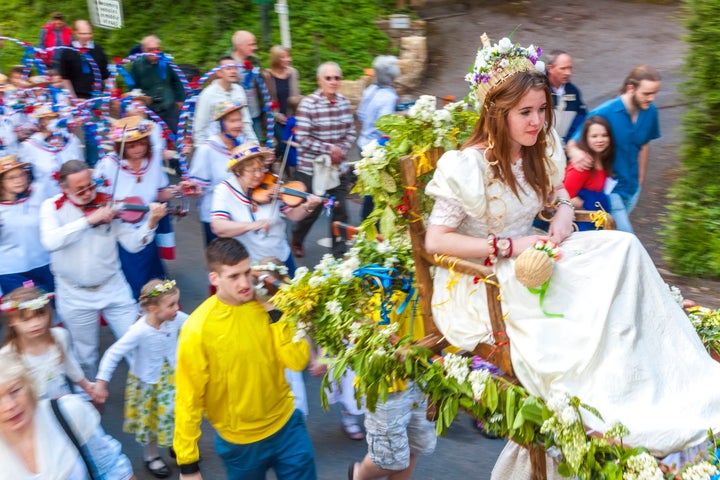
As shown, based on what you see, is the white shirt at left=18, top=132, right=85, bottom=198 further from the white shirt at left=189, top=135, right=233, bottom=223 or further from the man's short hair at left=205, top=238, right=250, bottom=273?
the man's short hair at left=205, top=238, right=250, bottom=273

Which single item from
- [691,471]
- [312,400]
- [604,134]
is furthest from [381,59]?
[691,471]

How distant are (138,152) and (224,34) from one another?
22.4ft

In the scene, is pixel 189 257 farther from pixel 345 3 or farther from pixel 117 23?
pixel 345 3

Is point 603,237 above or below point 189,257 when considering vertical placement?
above

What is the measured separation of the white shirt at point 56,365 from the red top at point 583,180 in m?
3.59

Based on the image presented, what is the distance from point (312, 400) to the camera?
20.1 feet

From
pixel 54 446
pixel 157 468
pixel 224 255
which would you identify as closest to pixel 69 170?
pixel 157 468

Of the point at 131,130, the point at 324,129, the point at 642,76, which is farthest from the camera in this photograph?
the point at 324,129

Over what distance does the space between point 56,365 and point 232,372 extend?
1.26m

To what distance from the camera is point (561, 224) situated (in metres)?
3.85

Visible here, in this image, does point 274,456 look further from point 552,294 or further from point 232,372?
point 552,294

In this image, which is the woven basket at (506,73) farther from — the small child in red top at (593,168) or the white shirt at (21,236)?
the white shirt at (21,236)

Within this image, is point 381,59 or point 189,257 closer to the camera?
point 381,59

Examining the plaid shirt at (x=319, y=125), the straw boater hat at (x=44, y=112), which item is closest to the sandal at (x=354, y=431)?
the plaid shirt at (x=319, y=125)
